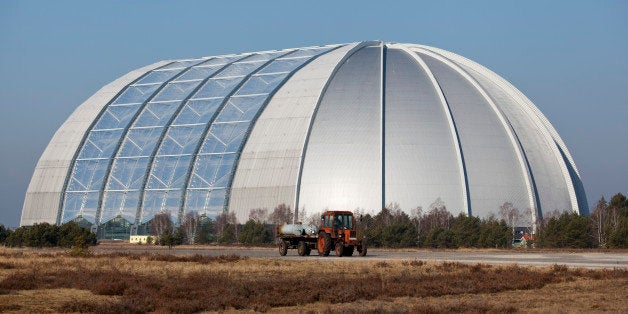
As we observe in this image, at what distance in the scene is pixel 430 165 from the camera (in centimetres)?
9381

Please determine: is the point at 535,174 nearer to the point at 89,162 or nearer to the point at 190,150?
the point at 190,150

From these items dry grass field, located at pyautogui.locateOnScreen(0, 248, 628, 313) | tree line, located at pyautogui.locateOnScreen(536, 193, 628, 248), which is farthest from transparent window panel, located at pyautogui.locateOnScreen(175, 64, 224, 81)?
dry grass field, located at pyautogui.locateOnScreen(0, 248, 628, 313)

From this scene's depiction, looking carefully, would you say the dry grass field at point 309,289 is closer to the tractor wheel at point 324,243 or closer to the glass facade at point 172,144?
the tractor wheel at point 324,243

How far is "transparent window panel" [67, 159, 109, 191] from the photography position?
108375 millimetres

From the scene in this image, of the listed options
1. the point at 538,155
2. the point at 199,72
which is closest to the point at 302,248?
the point at 538,155

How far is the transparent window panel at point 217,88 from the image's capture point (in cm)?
10938

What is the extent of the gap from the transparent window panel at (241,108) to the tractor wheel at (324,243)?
43.9 meters

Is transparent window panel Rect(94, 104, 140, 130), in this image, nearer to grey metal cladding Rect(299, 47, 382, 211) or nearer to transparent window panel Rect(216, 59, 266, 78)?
transparent window panel Rect(216, 59, 266, 78)

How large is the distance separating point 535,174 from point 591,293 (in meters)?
70.7

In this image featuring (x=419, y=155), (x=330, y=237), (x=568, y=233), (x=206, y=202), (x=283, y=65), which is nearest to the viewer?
(x=330, y=237)

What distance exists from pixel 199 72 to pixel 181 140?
50.6 ft

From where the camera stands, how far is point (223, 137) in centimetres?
10325

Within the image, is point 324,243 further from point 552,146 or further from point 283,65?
point 283,65

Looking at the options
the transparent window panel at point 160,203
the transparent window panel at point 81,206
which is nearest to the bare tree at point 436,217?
the transparent window panel at point 160,203
